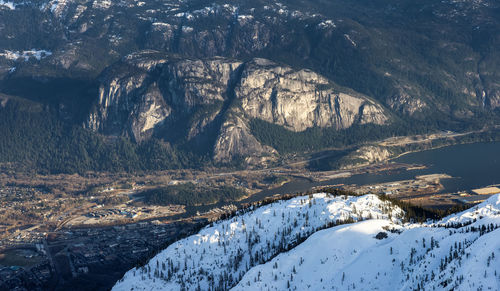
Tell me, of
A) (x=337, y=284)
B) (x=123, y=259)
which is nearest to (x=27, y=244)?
(x=123, y=259)

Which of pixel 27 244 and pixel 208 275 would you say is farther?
pixel 27 244

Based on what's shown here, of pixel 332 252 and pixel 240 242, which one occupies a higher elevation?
pixel 332 252

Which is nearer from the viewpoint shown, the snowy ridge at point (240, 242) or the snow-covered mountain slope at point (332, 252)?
the snow-covered mountain slope at point (332, 252)

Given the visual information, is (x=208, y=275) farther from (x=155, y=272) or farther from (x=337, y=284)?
(x=337, y=284)

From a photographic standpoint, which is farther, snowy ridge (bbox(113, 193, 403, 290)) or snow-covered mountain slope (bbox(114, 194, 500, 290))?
snowy ridge (bbox(113, 193, 403, 290))
